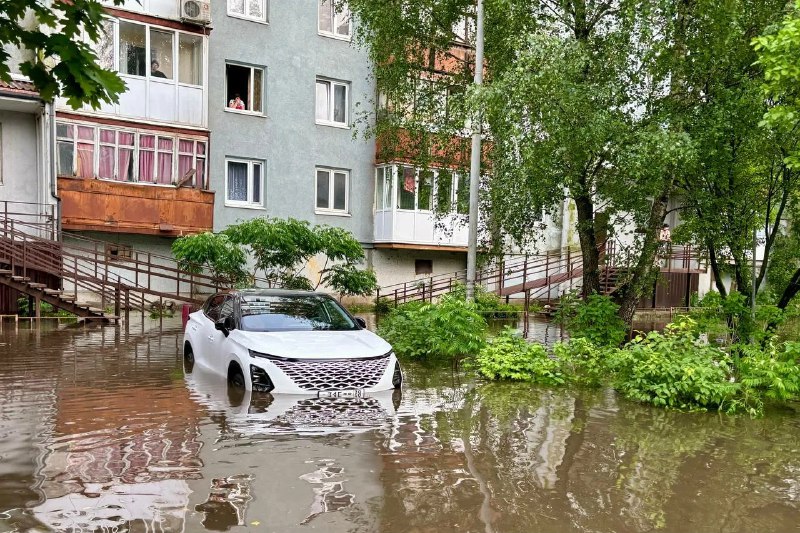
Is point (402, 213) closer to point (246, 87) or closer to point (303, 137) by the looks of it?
point (303, 137)

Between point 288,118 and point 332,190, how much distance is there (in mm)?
3133

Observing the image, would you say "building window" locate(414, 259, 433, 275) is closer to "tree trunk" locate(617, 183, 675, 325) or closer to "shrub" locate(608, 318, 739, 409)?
"tree trunk" locate(617, 183, 675, 325)

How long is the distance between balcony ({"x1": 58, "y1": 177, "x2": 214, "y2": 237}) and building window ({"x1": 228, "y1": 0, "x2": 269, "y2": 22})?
6.62 metres

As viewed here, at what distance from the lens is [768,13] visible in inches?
476

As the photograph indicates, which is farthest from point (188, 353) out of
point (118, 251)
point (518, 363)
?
point (118, 251)

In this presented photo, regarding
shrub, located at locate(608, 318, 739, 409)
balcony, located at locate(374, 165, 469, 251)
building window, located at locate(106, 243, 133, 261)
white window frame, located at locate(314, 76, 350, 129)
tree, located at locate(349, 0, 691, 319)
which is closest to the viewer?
shrub, located at locate(608, 318, 739, 409)

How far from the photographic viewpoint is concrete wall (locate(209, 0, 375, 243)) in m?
24.9

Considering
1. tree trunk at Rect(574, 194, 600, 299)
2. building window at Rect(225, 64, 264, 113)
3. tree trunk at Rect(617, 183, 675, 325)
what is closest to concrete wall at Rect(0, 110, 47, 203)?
building window at Rect(225, 64, 264, 113)

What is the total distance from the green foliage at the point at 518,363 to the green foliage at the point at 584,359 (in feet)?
0.67

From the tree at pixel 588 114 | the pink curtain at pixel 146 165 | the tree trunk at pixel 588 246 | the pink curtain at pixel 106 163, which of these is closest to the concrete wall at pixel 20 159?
the pink curtain at pixel 106 163

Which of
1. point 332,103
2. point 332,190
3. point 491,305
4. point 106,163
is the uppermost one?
point 332,103

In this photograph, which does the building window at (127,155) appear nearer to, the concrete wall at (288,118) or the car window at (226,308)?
the concrete wall at (288,118)

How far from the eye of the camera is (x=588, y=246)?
14531mm

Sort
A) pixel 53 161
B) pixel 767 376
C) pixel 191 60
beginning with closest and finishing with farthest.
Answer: pixel 767 376 < pixel 53 161 < pixel 191 60
